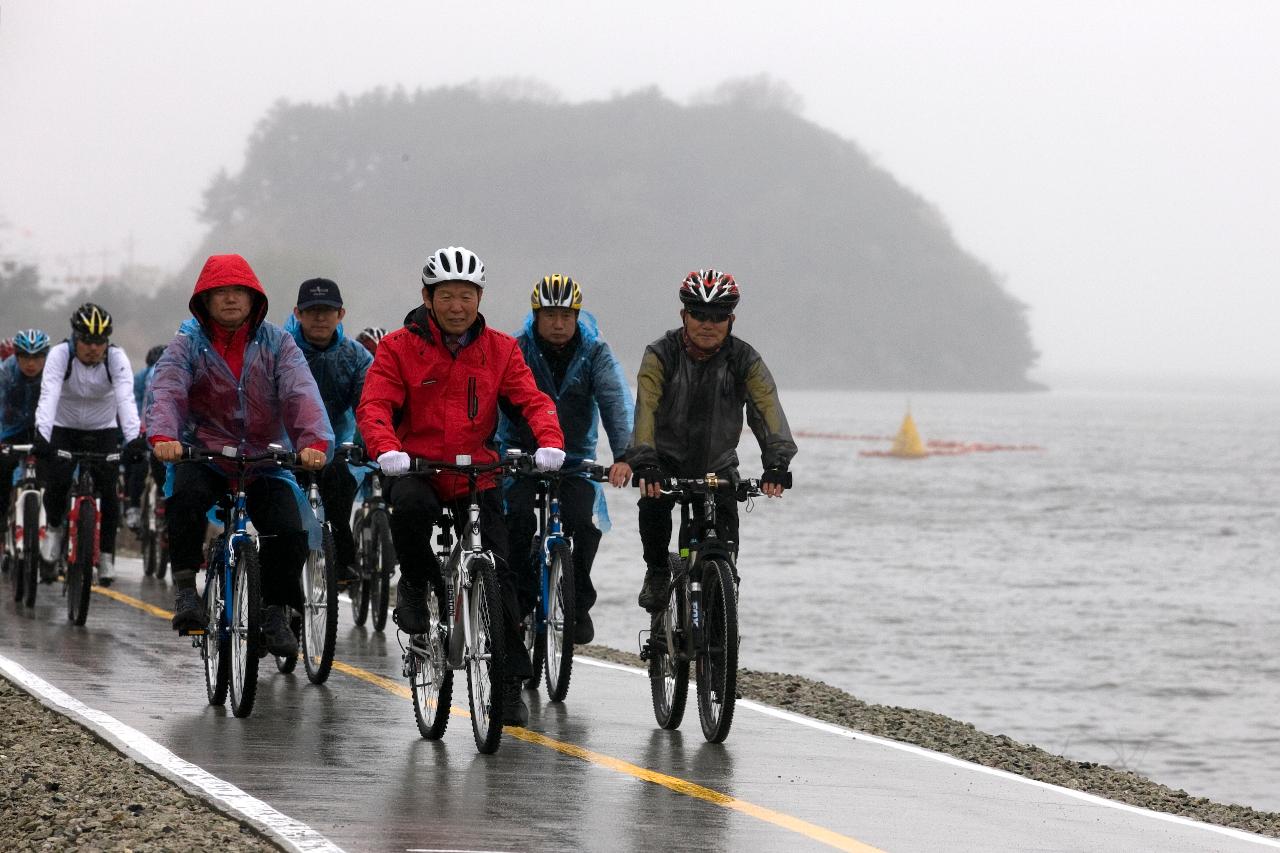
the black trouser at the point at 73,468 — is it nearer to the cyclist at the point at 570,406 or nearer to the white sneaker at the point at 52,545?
the white sneaker at the point at 52,545

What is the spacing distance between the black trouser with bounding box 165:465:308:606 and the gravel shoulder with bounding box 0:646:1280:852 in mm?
998

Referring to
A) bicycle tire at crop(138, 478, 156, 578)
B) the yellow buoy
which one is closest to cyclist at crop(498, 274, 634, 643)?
bicycle tire at crop(138, 478, 156, 578)

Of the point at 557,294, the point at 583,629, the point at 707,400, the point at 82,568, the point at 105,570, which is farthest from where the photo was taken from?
the point at 105,570

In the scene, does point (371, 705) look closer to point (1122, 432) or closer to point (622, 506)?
point (622, 506)

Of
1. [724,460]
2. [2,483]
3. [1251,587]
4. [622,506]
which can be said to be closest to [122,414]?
[2,483]

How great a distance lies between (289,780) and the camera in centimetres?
771

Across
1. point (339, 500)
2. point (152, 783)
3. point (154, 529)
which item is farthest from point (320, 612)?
point (154, 529)

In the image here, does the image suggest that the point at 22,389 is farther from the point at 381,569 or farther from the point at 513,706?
the point at 513,706

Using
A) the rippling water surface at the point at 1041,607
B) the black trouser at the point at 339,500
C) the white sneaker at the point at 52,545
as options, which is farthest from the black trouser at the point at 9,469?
the rippling water surface at the point at 1041,607

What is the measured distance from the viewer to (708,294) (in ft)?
30.5

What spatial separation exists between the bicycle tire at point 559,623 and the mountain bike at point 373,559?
3616 millimetres

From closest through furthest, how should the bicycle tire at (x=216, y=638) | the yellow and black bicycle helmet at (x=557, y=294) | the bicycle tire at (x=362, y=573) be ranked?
the bicycle tire at (x=216, y=638) < the yellow and black bicycle helmet at (x=557, y=294) < the bicycle tire at (x=362, y=573)

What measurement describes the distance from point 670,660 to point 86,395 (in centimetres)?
698

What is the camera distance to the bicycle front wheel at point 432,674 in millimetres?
8625
